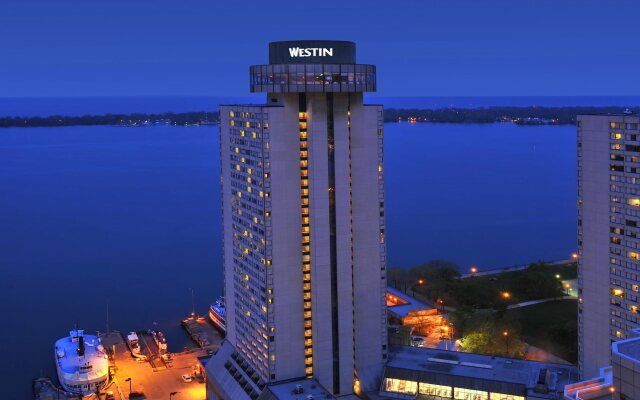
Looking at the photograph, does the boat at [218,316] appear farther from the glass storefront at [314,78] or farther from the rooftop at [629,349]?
the rooftop at [629,349]

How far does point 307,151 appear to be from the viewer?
49375 mm

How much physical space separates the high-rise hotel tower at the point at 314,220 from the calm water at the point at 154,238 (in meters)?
24.4

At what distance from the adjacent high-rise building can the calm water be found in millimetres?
39353

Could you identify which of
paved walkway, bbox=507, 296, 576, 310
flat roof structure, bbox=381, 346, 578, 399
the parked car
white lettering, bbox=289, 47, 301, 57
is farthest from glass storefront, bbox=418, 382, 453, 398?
paved walkway, bbox=507, 296, 576, 310

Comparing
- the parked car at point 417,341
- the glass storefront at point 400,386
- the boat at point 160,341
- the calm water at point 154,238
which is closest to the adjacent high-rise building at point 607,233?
the glass storefront at point 400,386

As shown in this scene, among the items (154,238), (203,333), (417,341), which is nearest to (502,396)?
(417,341)

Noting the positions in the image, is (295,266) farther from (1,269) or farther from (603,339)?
(1,269)

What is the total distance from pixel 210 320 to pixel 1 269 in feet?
147

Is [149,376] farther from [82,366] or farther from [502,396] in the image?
[502,396]

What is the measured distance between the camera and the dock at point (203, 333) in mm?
70625

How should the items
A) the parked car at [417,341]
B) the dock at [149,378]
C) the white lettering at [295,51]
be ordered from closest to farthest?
1. the white lettering at [295,51]
2. the dock at [149,378]
3. the parked car at [417,341]

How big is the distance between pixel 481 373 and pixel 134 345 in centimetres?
3328

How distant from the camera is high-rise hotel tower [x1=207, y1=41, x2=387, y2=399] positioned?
49000 millimetres

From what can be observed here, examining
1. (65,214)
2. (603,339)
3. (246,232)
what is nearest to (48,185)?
(65,214)
